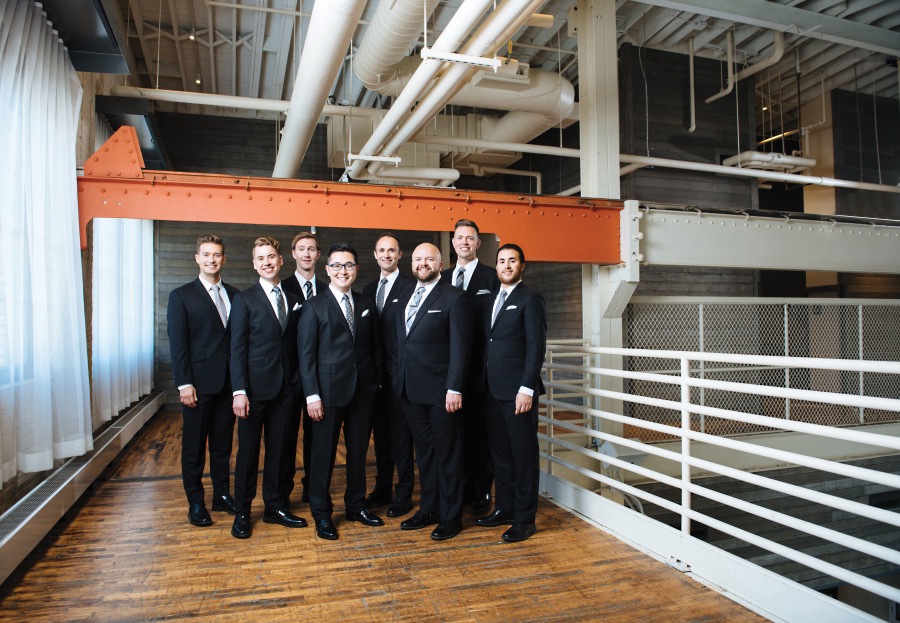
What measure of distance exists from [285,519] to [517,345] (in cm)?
165

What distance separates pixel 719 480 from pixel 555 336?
3.73 meters

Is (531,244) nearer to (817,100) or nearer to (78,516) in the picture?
(78,516)

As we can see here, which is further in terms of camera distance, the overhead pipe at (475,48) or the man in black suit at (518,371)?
the overhead pipe at (475,48)

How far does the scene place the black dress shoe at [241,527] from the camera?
339 centimetres

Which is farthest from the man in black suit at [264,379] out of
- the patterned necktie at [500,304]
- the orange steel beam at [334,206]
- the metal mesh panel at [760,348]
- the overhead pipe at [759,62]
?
the overhead pipe at [759,62]

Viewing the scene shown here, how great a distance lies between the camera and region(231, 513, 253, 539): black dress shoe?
3.39m

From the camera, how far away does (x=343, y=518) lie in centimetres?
373

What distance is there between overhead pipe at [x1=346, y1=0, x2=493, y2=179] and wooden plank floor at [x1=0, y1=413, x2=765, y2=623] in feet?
9.92

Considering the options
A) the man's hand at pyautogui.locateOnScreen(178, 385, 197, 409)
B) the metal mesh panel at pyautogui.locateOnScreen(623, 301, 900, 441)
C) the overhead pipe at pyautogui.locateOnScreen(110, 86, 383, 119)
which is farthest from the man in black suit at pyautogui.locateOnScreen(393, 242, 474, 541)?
the metal mesh panel at pyautogui.locateOnScreen(623, 301, 900, 441)

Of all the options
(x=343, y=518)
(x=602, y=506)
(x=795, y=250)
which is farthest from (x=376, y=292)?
(x=795, y=250)

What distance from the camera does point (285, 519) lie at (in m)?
3.57

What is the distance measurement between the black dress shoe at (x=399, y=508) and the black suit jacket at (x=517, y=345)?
0.96 m

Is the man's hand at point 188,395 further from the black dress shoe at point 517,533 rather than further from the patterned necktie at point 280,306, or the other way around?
the black dress shoe at point 517,533

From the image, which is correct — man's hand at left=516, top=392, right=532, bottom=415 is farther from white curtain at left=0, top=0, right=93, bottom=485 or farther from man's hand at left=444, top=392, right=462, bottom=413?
white curtain at left=0, top=0, right=93, bottom=485
